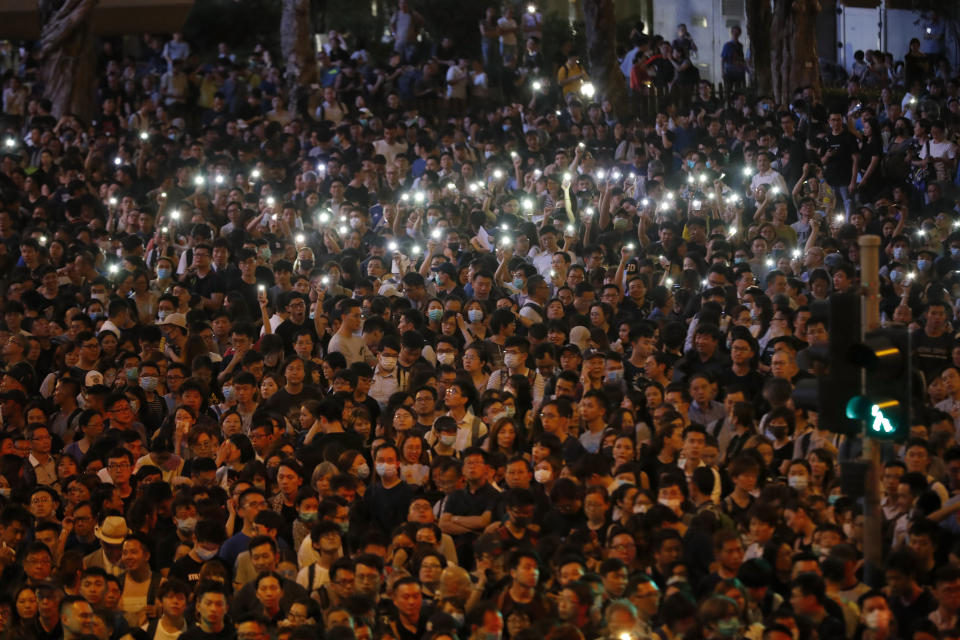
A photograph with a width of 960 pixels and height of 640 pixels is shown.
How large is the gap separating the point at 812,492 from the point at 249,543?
3397 millimetres

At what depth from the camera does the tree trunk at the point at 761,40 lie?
28.3 meters

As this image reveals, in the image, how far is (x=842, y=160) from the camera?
1909cm

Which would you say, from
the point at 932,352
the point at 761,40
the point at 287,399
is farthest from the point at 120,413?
the point at 761,40

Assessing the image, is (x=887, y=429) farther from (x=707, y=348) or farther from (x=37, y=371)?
(x=37, y=371)

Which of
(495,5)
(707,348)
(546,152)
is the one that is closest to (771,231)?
(707,348)

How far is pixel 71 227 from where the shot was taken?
18.1 m

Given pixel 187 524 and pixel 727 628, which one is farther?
pixel 187 524

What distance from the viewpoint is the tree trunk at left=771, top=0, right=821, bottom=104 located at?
26281mm

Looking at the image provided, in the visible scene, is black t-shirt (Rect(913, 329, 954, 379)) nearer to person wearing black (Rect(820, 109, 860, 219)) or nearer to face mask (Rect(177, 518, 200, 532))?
face mask (Rect(177, 518, 200, 532))

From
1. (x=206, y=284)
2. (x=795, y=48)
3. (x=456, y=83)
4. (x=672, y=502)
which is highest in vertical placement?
(x=795, y=48)

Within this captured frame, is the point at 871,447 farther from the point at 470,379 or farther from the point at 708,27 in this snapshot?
the point at 708,27

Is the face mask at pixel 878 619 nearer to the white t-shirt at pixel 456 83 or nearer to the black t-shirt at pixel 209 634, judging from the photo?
the black t-shirt at pixel 209 634

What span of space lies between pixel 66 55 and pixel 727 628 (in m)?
20.5

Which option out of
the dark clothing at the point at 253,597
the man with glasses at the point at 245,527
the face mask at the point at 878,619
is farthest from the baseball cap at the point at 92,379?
the face mask at the point at 878,619
